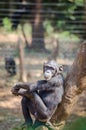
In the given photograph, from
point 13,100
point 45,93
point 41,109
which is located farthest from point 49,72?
point 13,100

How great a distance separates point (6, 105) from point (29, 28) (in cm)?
923

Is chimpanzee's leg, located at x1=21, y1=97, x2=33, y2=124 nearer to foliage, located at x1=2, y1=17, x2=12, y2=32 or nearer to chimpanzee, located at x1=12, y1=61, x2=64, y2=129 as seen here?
chimpanzee, located at x1=12, y1=61, x2=64, y2=129

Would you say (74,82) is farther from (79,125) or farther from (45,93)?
(79,125)

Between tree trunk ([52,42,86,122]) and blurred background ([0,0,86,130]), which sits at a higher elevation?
tree trunk ([52,42,86,122])

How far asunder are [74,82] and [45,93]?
299 millimetres

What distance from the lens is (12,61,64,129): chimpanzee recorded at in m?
3.46

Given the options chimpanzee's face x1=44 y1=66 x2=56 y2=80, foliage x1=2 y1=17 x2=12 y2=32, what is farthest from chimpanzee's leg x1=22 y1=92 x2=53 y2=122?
foliage x1=2 y1=17 x2=12 y2=32

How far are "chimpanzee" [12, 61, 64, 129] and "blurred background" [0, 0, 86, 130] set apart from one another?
1692mm

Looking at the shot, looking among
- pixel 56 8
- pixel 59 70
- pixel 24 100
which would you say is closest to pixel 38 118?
pixel 24 100

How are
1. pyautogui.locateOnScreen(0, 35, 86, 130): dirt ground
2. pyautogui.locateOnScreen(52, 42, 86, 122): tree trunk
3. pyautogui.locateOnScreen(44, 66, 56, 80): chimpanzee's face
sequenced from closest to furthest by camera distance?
pyautogui.locateOnScreen(44, 66, 56, 80): chimpanzee's face, pyautogui.locateOnScreen(52, 42, 86, 122): tree trunk, pyautogui.locateOnScreen(0, 35, 86, 130): dirt ground

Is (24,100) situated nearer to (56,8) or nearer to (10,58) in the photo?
(10,58)

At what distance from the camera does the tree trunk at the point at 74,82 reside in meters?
3.59

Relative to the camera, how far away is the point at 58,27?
16047mm

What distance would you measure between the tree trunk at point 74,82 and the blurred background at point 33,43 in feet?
5.14
